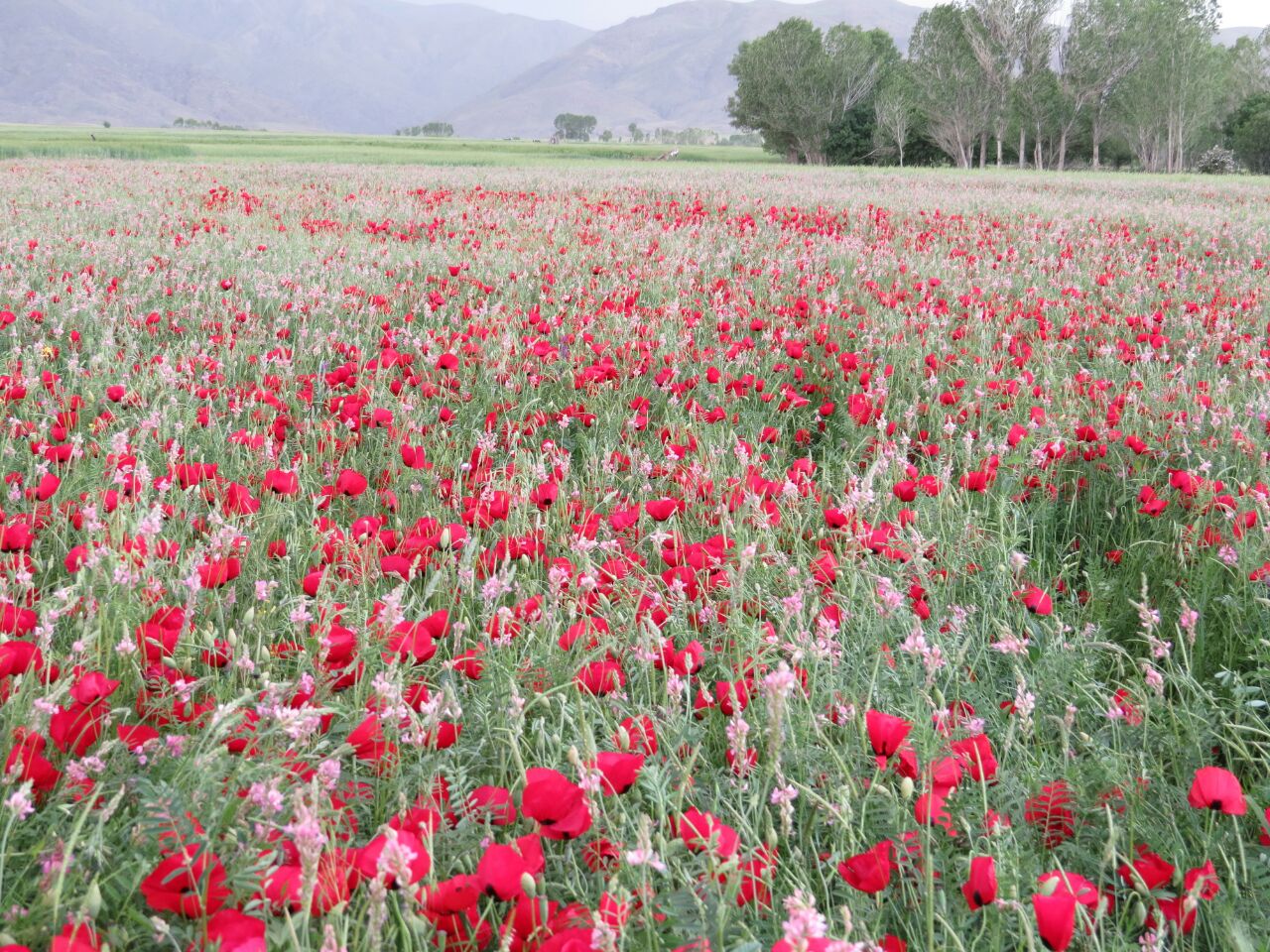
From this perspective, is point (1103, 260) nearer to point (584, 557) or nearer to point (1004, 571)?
point (1004, 571)


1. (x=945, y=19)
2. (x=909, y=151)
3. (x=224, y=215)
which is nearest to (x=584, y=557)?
(x=224, y=215)

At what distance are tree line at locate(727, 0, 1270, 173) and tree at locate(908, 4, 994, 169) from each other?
3.0 inches

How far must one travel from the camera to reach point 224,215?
11188 millimetres

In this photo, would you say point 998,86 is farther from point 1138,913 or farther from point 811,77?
point 1138,913

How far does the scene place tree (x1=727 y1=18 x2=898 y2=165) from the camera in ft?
183

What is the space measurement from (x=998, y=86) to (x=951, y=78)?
2571 mm

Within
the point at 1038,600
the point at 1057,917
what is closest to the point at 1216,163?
the point at 1038,600

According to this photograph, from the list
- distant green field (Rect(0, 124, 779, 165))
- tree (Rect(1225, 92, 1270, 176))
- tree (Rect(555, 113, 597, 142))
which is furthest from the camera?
tree (Rect(555, 113, 597, 142))

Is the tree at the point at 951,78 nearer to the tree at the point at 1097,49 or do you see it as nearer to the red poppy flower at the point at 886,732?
the tree at the point at 1097,49

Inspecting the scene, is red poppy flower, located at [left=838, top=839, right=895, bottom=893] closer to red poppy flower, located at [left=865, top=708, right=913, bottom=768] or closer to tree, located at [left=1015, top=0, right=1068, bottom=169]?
red poppy flower, located at [left=865, top=708, right=913, bottom=768]

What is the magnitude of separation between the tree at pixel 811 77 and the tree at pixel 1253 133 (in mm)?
23369

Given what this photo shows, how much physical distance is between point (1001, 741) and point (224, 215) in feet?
38.1

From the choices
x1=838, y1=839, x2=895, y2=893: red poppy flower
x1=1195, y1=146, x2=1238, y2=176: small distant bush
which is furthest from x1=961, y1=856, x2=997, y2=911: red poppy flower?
x1=1195, y1=146, x2=1238, y2=176: small distant bush

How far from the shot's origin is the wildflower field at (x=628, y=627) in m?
1.28
